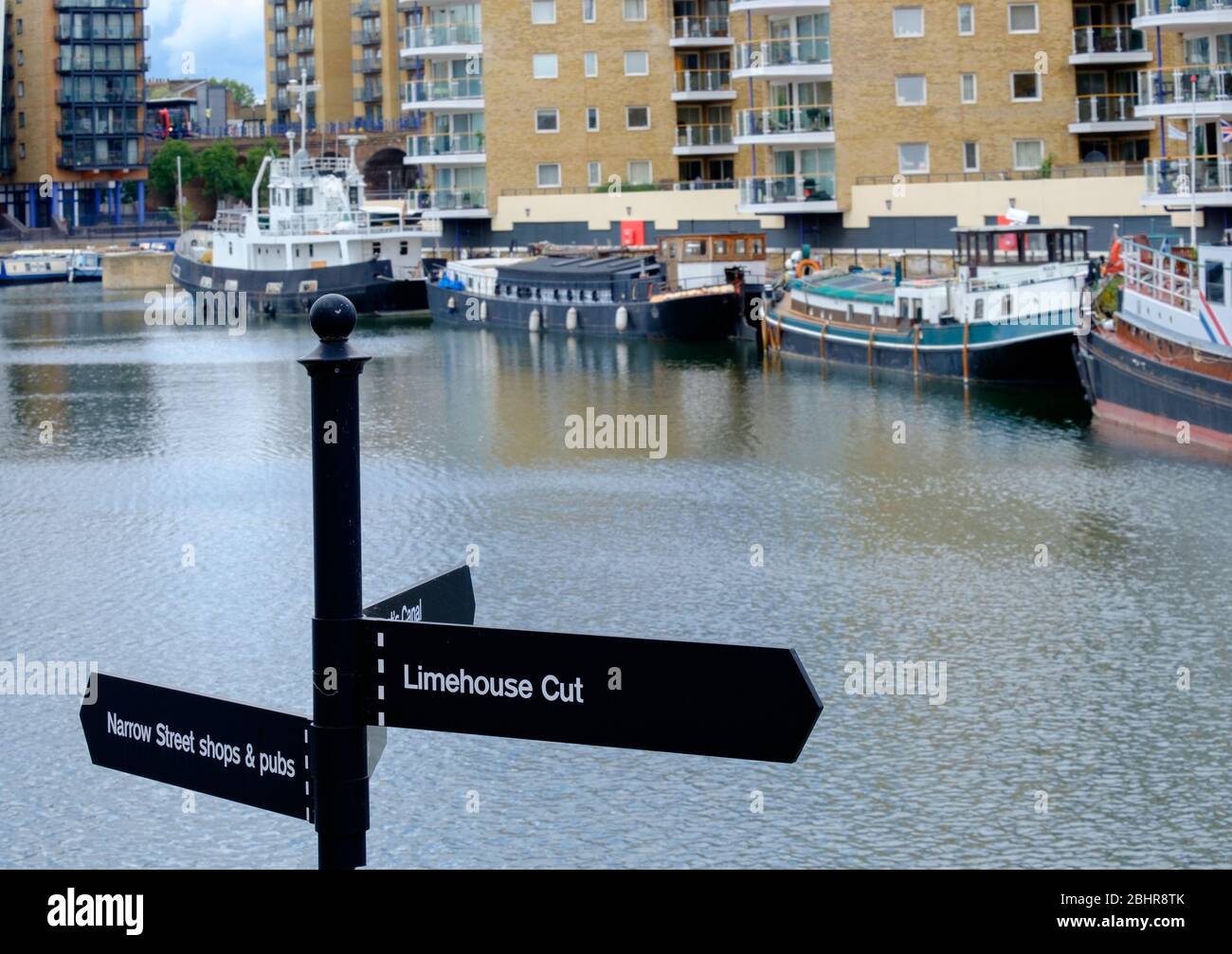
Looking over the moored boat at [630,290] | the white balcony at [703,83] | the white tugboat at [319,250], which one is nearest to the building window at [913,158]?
the moored boat at [630,290]

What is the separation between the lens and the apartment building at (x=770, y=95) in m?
63.3

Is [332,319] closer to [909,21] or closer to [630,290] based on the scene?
[630,290]

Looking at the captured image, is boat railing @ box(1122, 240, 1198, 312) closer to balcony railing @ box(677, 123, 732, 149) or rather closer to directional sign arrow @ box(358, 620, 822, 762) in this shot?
directional sign arrow @ box(358, 620, 822, 762)

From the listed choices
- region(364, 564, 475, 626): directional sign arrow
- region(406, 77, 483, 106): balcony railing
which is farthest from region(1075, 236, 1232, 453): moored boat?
region(406, 77, 483, 106): balcony railing

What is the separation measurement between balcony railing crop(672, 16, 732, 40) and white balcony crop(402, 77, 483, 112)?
30.1 feet

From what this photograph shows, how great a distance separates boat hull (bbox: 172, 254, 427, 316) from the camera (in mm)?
79375

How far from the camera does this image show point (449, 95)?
85188mm

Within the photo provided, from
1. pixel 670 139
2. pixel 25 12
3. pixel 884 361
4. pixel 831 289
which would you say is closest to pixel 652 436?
pixel 884 361

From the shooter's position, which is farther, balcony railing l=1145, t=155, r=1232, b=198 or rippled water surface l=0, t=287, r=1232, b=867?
balcony railing l=1145, t=155, r=1232, b=198

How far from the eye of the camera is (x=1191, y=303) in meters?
36.9

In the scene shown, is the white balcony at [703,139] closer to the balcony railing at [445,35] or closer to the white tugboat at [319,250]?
the balcony railing at [445,35]

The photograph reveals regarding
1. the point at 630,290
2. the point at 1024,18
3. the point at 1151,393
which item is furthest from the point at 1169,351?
the point at 630,290
